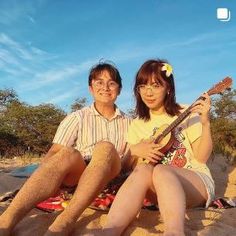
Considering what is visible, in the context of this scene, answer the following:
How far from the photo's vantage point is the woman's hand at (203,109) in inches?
126

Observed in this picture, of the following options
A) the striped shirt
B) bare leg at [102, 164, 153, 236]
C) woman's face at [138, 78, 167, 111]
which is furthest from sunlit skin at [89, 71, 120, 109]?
bare leg at [102, 164, 153, 236]

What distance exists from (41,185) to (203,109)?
1242mm

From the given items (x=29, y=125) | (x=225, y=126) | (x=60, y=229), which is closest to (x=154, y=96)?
(x=60, y=229)

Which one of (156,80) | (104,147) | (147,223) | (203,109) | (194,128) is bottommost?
(147,223)

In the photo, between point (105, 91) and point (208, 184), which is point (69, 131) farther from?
point (208, 184)

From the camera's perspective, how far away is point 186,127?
3.51 metres

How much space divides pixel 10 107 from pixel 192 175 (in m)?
21.0

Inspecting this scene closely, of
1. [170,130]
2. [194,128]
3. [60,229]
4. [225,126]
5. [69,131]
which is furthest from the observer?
[225,126]

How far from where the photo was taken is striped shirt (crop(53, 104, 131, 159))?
359cm

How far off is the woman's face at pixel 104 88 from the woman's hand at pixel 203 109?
70 cm

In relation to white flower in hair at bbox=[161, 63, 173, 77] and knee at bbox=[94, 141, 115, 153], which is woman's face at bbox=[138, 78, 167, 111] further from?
knee at bbox=[94, 141, 115, 153]

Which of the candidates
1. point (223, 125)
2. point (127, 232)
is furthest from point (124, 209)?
point (223, 125)

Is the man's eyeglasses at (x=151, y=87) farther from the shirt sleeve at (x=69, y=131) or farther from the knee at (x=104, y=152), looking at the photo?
the knee at (x=104, y=152)

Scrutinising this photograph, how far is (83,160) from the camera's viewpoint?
10.3 ft
